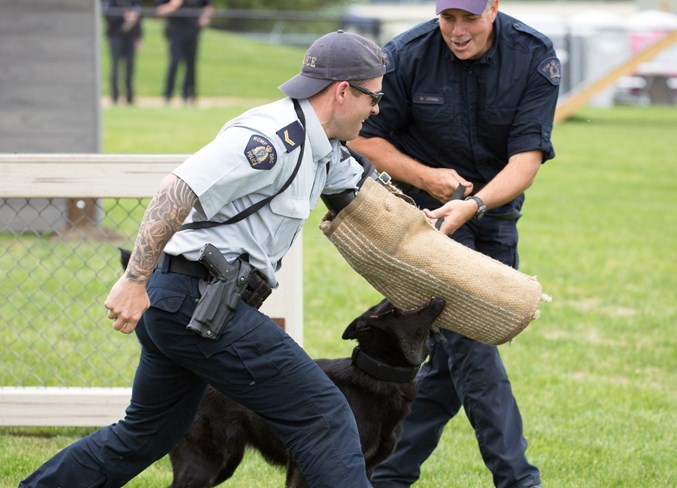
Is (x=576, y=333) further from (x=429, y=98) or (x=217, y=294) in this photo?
(x=217, y=294)

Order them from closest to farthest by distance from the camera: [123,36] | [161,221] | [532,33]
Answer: [161,221] → [532,33] → [123,36]

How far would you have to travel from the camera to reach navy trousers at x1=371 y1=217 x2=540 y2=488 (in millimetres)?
4109

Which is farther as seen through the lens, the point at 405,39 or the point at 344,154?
the point at 405,39

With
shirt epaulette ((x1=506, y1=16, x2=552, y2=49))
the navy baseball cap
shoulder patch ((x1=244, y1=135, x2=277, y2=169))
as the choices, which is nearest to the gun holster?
shoulder patch ((x1=244, y1=135, x2=277, y2=169))

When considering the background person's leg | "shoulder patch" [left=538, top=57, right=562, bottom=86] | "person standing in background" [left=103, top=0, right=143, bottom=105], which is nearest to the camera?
"shoulder patch" [left=538, top=57, right=562, bottom=86]

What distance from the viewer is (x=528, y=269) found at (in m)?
9.59

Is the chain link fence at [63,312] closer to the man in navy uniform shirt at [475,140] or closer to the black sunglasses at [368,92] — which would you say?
the man in navy uniform shirt at [475,140]

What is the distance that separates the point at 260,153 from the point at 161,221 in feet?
1.15

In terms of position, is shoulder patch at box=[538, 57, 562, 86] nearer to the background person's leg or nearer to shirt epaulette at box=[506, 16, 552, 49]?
shirt epaulette at box=[506, 16, 552, 49]

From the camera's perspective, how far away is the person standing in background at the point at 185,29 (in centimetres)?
2003

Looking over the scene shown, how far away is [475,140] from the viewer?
4312 millimetres

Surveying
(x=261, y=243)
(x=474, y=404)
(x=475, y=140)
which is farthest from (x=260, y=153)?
(x=474, y=404)

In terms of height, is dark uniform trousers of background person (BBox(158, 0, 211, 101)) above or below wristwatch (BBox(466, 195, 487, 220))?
below

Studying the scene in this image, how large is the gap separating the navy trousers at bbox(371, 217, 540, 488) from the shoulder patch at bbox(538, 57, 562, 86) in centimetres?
64
